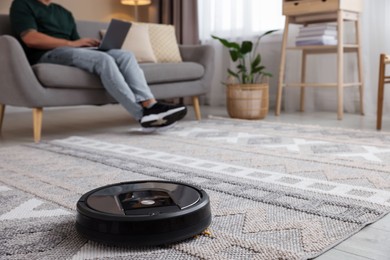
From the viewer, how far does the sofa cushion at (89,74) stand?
205 centimetres

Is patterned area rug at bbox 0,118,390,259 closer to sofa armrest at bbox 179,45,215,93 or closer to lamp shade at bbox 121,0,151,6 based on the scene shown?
sofa armrest at bbox 179,45,215,93

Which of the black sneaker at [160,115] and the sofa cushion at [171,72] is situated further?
the sofa cushion at [171,72]

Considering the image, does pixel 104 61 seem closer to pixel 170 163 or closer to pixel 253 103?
pixel 170 163

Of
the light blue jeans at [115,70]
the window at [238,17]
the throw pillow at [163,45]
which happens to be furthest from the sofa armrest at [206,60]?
the window at [238,17]

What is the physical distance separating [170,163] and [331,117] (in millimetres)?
1584

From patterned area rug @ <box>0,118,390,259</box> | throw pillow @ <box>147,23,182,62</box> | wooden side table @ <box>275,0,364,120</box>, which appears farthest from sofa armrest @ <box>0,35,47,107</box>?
wooden side table @ <box>275,0,364,120</box>

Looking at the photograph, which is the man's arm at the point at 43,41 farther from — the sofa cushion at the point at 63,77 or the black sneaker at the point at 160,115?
the black sneaker at the point at 160,115

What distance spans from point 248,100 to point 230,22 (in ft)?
3.32

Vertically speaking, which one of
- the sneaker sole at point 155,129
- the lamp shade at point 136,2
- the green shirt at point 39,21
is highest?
the lamp shade at point 136,2

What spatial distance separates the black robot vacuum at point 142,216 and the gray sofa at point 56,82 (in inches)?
48.4

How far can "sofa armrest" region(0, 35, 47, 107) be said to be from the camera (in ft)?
6.46

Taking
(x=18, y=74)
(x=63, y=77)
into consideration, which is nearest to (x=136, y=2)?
(x=63, y=77)

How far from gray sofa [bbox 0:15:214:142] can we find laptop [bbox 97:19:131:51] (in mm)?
196

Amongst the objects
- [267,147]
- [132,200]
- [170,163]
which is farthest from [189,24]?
[132,200]
